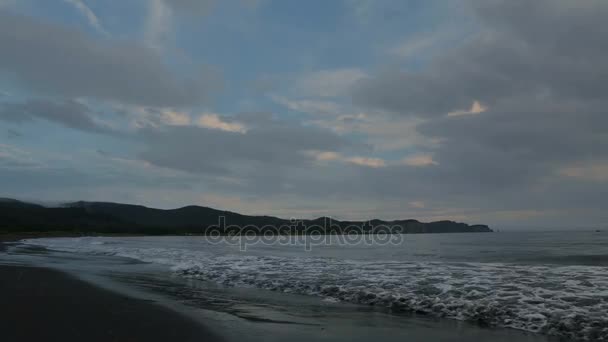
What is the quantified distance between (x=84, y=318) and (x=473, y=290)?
9275 mm

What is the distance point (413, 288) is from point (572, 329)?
469 cm

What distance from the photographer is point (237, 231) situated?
144375 millimetres

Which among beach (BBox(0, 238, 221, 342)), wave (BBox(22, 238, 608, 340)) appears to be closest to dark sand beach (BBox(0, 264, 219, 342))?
beach (BBox(0, 238, 221, 342))

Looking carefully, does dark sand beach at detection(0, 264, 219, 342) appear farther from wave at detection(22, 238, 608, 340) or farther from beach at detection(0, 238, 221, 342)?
wave at detection(22, 238, 608, 340)

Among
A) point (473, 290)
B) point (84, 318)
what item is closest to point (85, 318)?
point (84, 318)

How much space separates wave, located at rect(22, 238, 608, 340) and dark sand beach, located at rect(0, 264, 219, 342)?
15.3 feet

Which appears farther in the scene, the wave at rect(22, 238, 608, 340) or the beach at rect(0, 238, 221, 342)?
the wave at rect(22, 238, 608, 340)

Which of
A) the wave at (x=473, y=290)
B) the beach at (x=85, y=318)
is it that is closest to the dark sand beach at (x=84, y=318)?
the beach at (x=85, y=318)

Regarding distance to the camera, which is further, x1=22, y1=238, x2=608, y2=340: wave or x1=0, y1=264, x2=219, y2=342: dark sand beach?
x1=22, y1=238, x2=608, y2=340: wave

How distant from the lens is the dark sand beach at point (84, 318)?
6.36 metres

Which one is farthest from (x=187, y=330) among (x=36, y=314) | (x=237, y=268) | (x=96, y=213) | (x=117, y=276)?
(x=96, y=213)

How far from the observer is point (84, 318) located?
297 inches

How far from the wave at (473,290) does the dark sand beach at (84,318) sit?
4654mm

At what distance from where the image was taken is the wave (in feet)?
26.6
